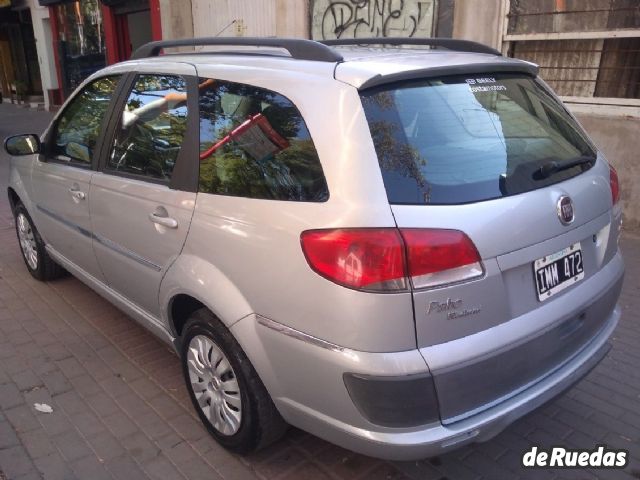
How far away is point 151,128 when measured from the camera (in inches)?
115

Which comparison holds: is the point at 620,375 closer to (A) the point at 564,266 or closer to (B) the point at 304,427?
(A) the point at 564,266

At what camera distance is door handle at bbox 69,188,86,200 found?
3366mm

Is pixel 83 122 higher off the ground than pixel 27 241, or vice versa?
pixel 83 122

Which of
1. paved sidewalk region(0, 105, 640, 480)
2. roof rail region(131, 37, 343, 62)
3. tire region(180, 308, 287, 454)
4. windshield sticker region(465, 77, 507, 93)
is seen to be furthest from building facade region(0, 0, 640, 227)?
tire region(180, 308, 287, 454)

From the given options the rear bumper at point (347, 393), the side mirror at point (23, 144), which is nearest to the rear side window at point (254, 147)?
the rear bumper at point (347, 393)

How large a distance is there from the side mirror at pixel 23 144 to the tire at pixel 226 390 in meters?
2.15

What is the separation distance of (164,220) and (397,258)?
129cm

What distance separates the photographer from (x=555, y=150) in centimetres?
242

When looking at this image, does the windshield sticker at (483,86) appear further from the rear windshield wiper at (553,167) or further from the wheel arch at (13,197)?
the wheel arch at (13,197)

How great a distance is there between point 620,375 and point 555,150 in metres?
1.64

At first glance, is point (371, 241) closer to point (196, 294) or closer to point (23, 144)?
point (196, 294)

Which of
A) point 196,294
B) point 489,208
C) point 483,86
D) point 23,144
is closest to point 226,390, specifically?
point 196,294

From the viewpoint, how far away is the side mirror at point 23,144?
390 centimetres

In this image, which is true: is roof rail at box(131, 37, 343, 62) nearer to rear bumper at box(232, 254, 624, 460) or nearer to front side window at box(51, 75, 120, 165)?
front side window at box(51, 75, 120, 165)
